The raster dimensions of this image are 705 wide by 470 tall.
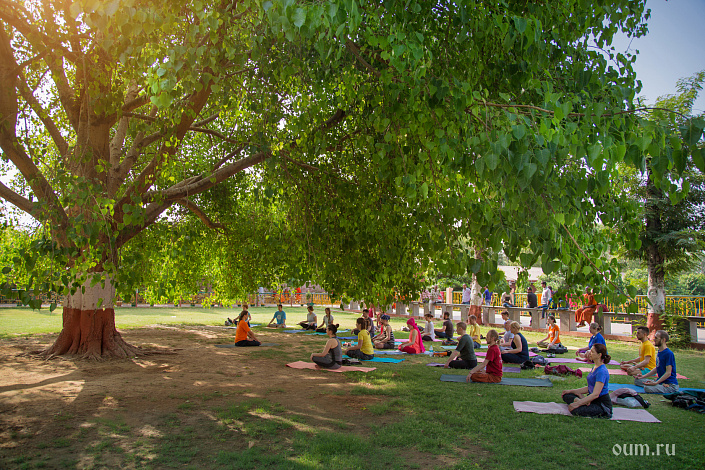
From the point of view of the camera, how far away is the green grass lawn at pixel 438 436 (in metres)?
5.17

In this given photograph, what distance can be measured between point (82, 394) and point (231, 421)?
3.23m

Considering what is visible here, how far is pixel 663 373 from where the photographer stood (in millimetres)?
8734

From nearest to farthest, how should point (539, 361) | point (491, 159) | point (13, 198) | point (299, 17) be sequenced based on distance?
point (299, 17)
point (491, 159)
point (13, 198)
point (539, 361)

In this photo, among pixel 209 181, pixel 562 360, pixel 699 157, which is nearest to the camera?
pixel 699 157

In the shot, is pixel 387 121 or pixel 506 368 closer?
pixel 387 121

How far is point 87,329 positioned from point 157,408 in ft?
18.0

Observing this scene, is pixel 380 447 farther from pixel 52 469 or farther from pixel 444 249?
pixel 52 469

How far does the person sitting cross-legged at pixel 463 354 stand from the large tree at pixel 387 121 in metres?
4.55

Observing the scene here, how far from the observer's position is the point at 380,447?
5.68 metres

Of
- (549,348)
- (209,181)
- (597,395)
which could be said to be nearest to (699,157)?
(597,395)

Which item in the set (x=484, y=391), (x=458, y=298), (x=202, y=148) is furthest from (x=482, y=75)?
(x=458, y=298)

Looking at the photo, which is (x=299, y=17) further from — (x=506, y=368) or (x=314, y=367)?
(x=506, y=368)

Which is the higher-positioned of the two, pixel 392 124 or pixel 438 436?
pixel 392 124

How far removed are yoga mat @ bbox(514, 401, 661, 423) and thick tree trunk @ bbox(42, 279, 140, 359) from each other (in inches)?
369
